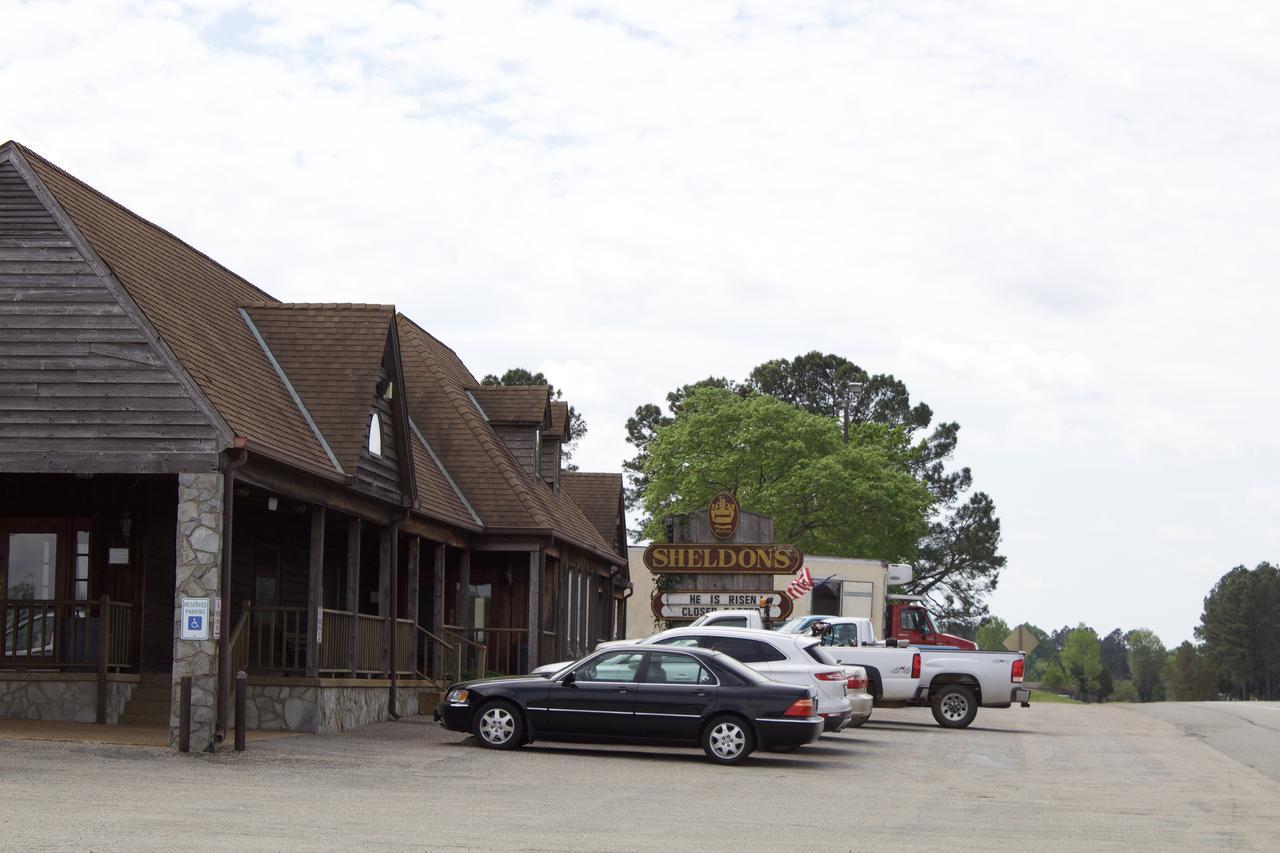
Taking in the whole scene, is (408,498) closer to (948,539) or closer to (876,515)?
(876,515)

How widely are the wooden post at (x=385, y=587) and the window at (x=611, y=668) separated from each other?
18.2 feet

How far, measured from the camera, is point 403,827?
12.2 m

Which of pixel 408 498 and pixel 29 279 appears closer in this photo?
pixel 29 279

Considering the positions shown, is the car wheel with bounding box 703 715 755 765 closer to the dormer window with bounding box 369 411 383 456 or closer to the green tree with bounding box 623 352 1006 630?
the dormer window with bounding box 369 411 383 456

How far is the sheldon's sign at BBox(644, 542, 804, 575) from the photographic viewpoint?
34812 millimetres

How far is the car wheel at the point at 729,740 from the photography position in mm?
18969

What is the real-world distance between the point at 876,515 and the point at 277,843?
51.3 m

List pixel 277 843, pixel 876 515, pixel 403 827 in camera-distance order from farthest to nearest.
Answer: pixel 876 515, pixel 403 827, pixel 277 843

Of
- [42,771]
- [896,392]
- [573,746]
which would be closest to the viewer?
[42,771]

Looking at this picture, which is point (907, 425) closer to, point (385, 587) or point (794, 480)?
point (794, 480)

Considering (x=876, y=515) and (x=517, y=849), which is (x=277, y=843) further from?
(x=876, y=515)

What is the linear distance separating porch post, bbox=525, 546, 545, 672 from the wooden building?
6 cm

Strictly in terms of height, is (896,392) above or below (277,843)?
above

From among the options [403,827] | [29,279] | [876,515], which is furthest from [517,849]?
[876,515]
